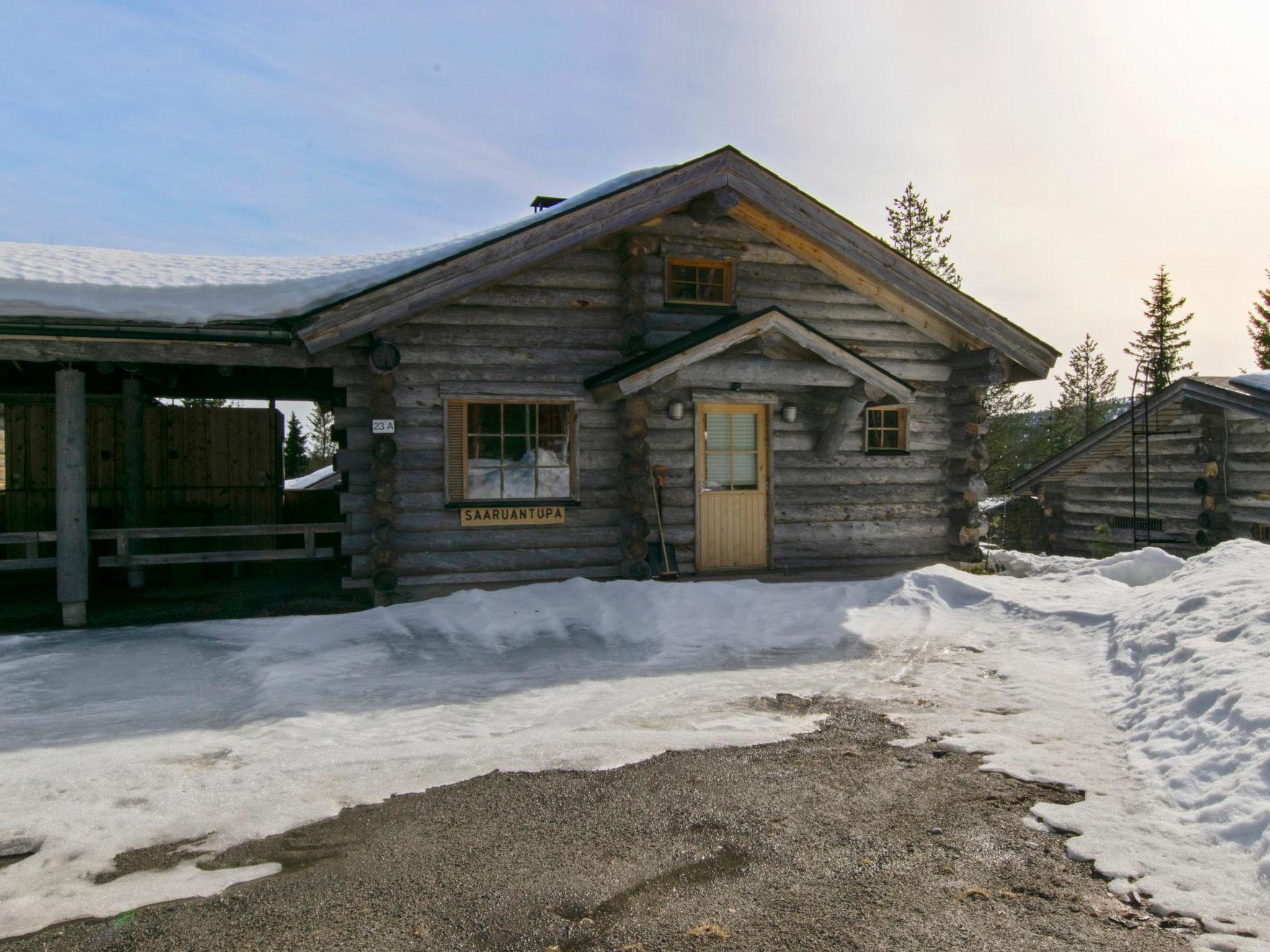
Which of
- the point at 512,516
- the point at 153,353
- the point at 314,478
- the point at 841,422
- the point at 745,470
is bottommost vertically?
the point at 512,516

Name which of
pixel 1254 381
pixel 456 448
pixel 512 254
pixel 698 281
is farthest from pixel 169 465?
pixel 1254 381

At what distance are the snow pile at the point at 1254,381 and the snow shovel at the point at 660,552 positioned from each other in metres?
12.6

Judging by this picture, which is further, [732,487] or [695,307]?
[732,487]

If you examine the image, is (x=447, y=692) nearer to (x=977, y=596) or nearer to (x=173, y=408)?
(x=977, y=596)

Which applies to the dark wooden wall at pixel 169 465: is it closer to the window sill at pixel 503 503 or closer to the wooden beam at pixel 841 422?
the window sill at pixel 503 503

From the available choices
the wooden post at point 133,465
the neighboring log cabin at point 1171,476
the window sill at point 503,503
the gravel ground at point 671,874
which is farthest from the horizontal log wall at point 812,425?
the wooden post at point 133,465

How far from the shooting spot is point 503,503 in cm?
1043

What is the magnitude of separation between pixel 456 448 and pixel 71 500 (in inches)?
157

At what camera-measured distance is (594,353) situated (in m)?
10.8

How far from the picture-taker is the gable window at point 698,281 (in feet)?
37.2

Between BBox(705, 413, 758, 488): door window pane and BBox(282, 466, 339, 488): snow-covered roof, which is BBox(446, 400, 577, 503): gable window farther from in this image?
BBox(282, 466, 339, 488): snow-covered roof

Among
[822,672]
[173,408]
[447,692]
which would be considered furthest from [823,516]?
[173,408]

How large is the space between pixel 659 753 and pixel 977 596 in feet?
18.9

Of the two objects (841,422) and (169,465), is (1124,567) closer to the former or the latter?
(841,422)
